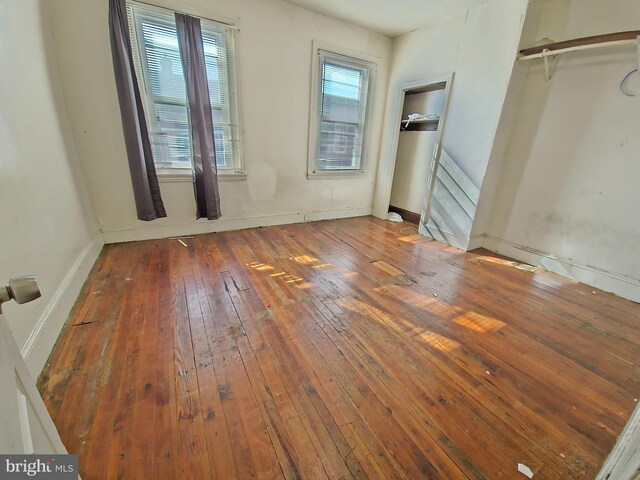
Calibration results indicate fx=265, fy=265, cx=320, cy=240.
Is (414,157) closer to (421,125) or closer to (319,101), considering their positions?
(421,125)

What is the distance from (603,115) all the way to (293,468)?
3.58 m

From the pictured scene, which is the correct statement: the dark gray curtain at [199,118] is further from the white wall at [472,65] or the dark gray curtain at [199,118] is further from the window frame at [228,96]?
the white wall at [472,65]

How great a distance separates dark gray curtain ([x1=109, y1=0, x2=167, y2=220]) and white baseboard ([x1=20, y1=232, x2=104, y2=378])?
69 cm

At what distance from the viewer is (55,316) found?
1615mm

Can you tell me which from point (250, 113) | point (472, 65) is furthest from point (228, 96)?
point (472, 65)

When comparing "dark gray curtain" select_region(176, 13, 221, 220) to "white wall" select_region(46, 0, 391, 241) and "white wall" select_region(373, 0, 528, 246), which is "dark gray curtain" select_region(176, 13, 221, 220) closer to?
"white wall" select_region(46, 0, 391, 241)

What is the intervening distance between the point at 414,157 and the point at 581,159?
2047 mm

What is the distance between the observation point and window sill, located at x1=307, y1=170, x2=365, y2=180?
12.8 ft

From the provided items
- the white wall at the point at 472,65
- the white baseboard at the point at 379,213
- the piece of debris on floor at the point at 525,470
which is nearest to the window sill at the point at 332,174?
the white baseboard at the point at 379,213

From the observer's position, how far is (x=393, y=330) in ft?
5.89

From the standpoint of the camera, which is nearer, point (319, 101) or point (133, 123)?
point (133, 123)

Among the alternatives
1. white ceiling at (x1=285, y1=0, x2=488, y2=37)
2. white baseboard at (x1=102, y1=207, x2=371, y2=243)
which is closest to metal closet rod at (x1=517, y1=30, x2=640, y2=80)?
white ceiling at (x1=285, y1=0, x2=488, y2=37)

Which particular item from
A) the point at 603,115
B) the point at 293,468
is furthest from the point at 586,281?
the point at 293,468

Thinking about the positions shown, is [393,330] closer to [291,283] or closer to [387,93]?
[291,283]
